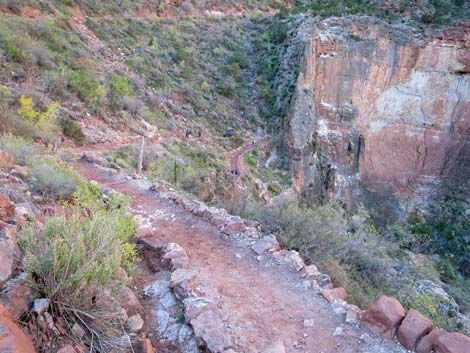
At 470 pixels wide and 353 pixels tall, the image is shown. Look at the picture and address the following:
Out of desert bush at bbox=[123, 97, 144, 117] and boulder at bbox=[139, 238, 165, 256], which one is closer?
boulder at bbox=[139, 238, 165, 256]

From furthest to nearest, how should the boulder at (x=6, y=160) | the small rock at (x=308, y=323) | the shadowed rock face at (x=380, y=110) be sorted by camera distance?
the shadowed rock face at (x=380, y=110), the boulder at (x=6, y=160), the small rock at (x=308, y=323)

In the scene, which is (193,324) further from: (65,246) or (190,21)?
(190,21)

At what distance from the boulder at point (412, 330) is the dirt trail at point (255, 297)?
142mm

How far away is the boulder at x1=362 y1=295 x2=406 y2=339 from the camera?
4059 millimetres

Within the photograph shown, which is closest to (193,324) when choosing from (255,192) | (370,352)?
(370,352)

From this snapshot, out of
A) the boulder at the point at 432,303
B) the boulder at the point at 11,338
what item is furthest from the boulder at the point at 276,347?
the boulder at the point at 432,303

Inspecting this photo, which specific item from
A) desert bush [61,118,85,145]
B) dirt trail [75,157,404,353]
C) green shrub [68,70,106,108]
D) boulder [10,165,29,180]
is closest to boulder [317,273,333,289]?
dirt trail [75,157,404,353]

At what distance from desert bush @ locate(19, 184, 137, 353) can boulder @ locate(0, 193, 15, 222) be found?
56 cm

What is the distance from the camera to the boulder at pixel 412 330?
3924 millimetres

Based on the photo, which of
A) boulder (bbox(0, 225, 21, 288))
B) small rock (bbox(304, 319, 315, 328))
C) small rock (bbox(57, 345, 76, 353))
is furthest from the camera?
small rock (bbox(304, 319, 315, 328))

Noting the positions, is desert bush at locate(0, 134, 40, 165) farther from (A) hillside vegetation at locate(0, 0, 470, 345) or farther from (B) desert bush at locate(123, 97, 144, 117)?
(B) desert bush at locate(123, 97, 144, 117)

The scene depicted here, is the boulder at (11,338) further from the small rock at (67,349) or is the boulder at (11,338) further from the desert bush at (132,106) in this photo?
the desert bush at (132,106)

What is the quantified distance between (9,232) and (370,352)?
3788 mm

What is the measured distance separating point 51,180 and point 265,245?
3436 mm
